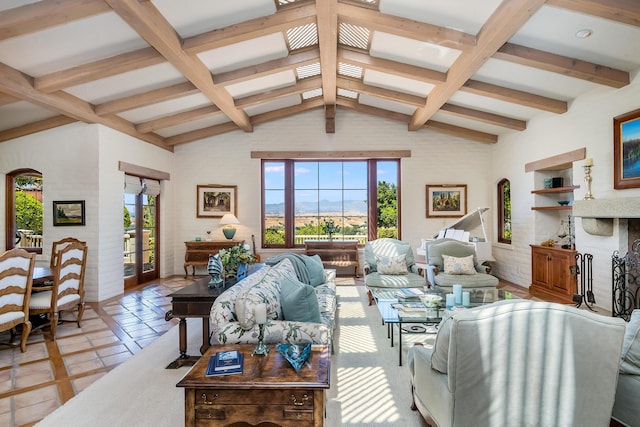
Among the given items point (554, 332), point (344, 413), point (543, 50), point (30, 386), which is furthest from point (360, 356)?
point (543, 50)

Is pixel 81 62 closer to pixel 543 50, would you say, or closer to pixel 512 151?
pixel 543 50

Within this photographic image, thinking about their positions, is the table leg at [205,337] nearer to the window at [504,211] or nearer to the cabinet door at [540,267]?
the cabinet door at [540,267]

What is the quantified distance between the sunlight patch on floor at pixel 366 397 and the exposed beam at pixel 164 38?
365 centimetres

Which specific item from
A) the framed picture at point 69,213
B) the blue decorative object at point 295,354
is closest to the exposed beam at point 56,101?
the framed picture at point 69,213

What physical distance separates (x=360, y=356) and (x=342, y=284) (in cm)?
350

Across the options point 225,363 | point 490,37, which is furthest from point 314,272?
point 490,37

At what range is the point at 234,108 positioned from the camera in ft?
21.0

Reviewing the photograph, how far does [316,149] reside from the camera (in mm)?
8086

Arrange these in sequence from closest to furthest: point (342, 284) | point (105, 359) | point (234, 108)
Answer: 1. point (105, 359)
2. point (234, 108)
3. point (342, 284)

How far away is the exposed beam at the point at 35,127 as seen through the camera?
5.59 metres

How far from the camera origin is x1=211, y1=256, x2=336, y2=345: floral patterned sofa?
2.36m

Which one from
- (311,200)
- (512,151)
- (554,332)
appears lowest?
(554,332)

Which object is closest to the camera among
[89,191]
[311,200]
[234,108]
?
[89,191]

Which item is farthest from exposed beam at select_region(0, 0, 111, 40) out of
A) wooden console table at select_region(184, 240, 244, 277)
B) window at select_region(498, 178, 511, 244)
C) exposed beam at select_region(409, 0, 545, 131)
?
window at select_region(498, 178, 511, 244)
